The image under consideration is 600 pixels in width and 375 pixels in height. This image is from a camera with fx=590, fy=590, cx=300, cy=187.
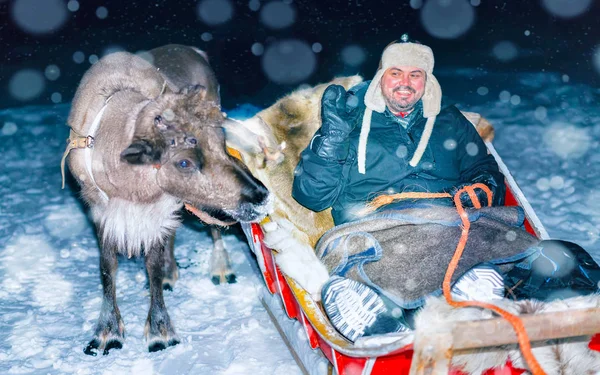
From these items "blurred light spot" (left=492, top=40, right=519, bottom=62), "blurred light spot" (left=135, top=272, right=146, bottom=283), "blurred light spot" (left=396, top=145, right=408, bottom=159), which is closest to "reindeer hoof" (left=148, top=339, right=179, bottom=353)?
"blurred light spot" (left=135, top=272, right=146, bottom=283)

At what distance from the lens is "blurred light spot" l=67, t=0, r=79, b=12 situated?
26.1 feet

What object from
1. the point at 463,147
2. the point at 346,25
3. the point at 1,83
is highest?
the point at 463,147

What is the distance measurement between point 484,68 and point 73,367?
25.6 ft

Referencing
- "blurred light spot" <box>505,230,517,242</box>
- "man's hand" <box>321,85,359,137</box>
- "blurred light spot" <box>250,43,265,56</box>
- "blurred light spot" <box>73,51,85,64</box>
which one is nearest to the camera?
"blurred light spot" <box>505,230,517,242</box>

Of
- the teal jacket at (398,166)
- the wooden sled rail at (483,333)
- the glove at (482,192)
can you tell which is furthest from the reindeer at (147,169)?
the wooden sled rail at (483,333)

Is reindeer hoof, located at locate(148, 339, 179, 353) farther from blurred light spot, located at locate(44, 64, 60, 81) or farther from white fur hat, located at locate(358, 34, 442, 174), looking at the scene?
blurred light spot, located at locate(44, 64, 60, 81)

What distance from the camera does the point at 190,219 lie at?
15.7ft

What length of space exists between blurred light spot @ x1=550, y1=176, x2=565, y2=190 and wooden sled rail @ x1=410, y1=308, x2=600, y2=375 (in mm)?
3739

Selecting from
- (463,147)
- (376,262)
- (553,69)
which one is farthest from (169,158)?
(553,69)

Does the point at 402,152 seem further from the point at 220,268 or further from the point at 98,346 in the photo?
the point at 98,346

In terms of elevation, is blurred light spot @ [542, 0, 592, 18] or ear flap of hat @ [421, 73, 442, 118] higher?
ear flap of hat @ [421, 73, 442, 118]

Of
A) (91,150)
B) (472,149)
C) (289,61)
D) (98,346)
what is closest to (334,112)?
(472,149)

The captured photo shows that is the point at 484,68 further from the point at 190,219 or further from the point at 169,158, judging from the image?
the point at 169,158

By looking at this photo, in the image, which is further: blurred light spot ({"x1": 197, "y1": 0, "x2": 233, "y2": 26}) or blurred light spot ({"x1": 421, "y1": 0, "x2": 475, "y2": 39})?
blurred light spot ({"x1": 421, "y1": 0, "x2": 475, "y2": 39})
